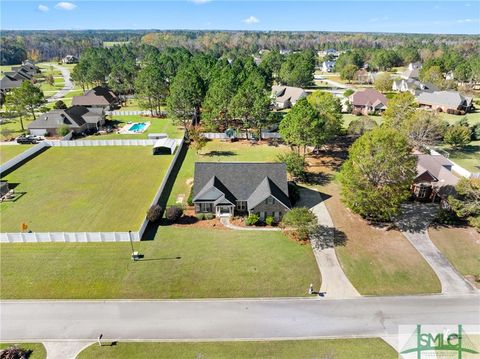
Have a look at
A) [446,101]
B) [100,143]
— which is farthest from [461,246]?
[446,101]

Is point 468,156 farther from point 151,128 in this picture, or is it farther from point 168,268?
point 151,128

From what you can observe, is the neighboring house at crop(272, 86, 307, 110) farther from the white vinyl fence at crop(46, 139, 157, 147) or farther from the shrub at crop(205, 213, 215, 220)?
the shrub at crop(205, 213, 215, 220)

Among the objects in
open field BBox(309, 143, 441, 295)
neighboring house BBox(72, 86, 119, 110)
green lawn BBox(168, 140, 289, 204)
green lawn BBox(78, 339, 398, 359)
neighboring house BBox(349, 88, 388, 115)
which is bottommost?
green lawn BBox(78, 339, 398, 359)

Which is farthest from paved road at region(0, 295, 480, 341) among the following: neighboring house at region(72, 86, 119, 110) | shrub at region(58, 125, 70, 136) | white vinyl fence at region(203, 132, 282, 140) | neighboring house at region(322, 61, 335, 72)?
neighboring house at region(322, 61, 335, 72)

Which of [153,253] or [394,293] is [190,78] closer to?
[153,253]

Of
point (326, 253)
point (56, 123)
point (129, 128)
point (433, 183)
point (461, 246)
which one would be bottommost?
point (461, 246)

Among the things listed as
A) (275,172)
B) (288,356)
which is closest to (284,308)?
(288,356)
